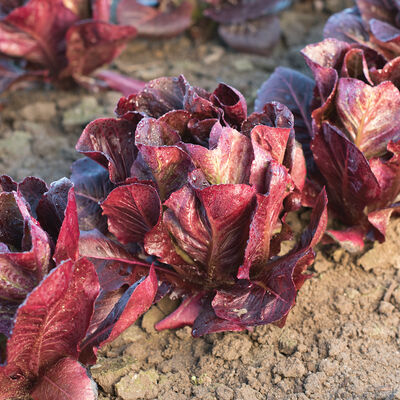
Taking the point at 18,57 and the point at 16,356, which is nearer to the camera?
the point at 16,356

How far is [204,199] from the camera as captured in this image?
1.63m

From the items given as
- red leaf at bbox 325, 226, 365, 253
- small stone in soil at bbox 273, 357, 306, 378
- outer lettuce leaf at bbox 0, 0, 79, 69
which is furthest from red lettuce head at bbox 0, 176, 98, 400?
outer lettuce leaf at bbox 0, 0, 79, 69

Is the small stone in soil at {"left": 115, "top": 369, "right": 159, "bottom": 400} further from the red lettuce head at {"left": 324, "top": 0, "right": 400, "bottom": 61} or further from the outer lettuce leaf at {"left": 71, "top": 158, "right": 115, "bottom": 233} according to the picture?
the red lettuce head at {"left": 324, "top": 0, "right": 400, "bottom": 61}

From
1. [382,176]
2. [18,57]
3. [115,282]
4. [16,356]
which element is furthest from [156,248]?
[18,57]

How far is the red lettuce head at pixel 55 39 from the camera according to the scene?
2762 mm

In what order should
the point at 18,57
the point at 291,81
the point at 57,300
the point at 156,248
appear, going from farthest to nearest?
the point at 18,57 → the point at 291,81 → the point at 156,248 → the point at 57,300

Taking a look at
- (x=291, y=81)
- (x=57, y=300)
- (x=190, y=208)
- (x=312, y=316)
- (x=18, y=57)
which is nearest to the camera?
(x=57, y=300)

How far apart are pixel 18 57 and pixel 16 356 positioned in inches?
75.5

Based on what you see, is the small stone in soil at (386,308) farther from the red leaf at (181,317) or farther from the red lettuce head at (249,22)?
the red lettuce head at (249,22)

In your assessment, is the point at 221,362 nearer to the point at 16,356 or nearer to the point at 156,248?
the point at 156,248

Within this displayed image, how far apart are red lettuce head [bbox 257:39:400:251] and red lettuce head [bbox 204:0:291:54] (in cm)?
122

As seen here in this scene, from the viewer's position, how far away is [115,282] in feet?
6.01

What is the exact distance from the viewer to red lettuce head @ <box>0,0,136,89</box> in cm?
276

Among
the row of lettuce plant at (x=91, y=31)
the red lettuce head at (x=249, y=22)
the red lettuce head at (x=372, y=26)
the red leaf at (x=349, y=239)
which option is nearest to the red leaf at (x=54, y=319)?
the red leaf at (x=349, y=239)
